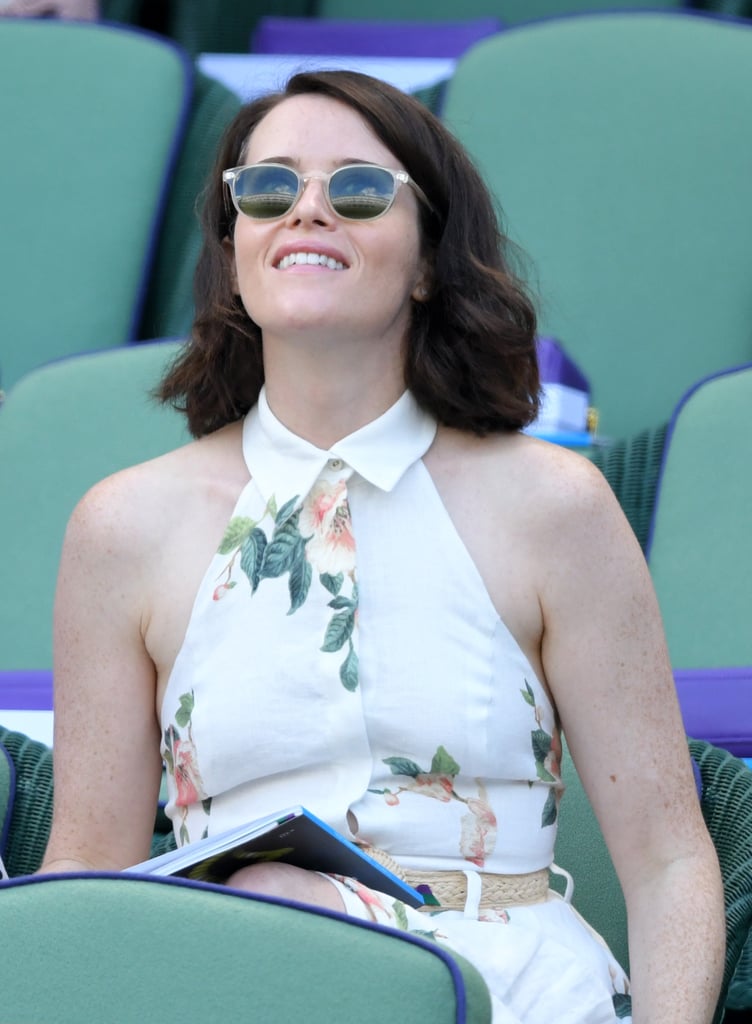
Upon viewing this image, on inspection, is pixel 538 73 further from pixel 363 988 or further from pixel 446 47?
pixel 363 988

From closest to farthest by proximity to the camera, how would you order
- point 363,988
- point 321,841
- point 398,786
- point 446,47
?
point 363,988 → point 321,841 → point 398,786 → point 446,47

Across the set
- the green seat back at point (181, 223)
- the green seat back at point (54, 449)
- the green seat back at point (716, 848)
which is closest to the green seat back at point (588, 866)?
the green seat back at point (716, 848)

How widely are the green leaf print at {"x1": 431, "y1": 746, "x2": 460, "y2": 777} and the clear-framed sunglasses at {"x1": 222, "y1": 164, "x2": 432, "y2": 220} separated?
1.55 feet

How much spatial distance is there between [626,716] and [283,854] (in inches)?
13.2

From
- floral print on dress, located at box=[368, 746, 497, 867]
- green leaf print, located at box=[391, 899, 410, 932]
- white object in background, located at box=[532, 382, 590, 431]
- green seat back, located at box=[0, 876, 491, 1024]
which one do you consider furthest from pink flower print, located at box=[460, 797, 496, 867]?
white object in background, located at box=[532, 382, 590, 431]

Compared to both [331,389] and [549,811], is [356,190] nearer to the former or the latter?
[331,389]

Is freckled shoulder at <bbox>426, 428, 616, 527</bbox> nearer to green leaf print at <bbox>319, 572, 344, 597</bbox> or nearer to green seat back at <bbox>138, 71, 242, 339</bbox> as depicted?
green leaf print at <bbox>319, 572, 344, 597</bbox>

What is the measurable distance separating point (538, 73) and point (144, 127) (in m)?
0.73

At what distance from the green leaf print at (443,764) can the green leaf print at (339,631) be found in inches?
4.9

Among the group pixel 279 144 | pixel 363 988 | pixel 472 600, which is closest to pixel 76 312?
pixel 279 144

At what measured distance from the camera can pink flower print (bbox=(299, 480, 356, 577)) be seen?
4.90 ft

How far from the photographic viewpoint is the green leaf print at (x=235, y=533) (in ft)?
4.99

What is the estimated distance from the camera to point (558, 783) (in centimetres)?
149

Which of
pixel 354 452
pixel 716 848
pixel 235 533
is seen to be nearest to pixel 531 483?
pixel 354 452
